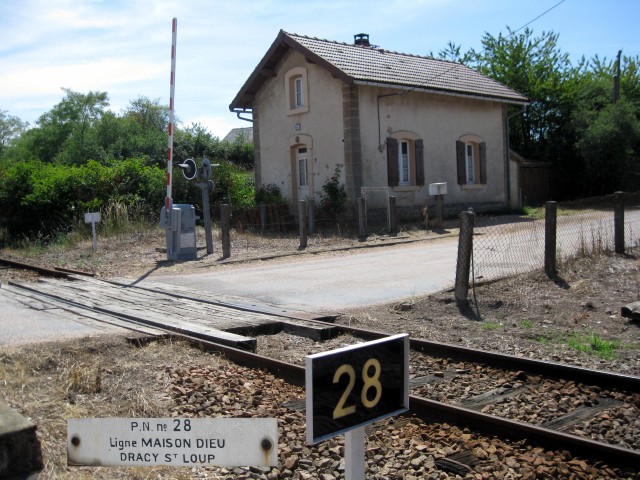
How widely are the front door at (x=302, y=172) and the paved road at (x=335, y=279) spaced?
24.4 ft

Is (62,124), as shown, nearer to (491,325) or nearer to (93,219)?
(93,219)

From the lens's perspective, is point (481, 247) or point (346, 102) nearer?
point (481, 247)

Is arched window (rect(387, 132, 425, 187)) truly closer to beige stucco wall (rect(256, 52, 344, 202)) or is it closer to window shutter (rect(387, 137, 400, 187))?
window shutter (rect(387, 137, 400, 187))

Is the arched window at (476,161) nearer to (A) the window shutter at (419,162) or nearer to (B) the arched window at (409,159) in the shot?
(A) the window shutter at (419,162)

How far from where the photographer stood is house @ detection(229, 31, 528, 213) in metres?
21.1

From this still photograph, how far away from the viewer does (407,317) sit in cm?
855

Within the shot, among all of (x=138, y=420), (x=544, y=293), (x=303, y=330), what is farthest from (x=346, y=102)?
(x=138, y=420)

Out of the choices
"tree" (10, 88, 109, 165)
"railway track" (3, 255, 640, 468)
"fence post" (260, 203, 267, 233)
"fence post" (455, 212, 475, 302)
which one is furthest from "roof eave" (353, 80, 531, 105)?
"tree" (10, 88, 109, 165)

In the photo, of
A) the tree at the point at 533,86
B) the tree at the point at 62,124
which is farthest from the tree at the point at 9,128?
the tree at the point at 533,86

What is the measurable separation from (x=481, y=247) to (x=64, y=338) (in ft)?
33.0

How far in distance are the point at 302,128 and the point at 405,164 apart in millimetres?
3588

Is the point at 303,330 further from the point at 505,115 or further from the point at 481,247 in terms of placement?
the point at 505,115

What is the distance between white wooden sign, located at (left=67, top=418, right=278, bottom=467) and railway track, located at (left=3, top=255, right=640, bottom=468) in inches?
91.7

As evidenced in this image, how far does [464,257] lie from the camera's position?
9141 millimetres
